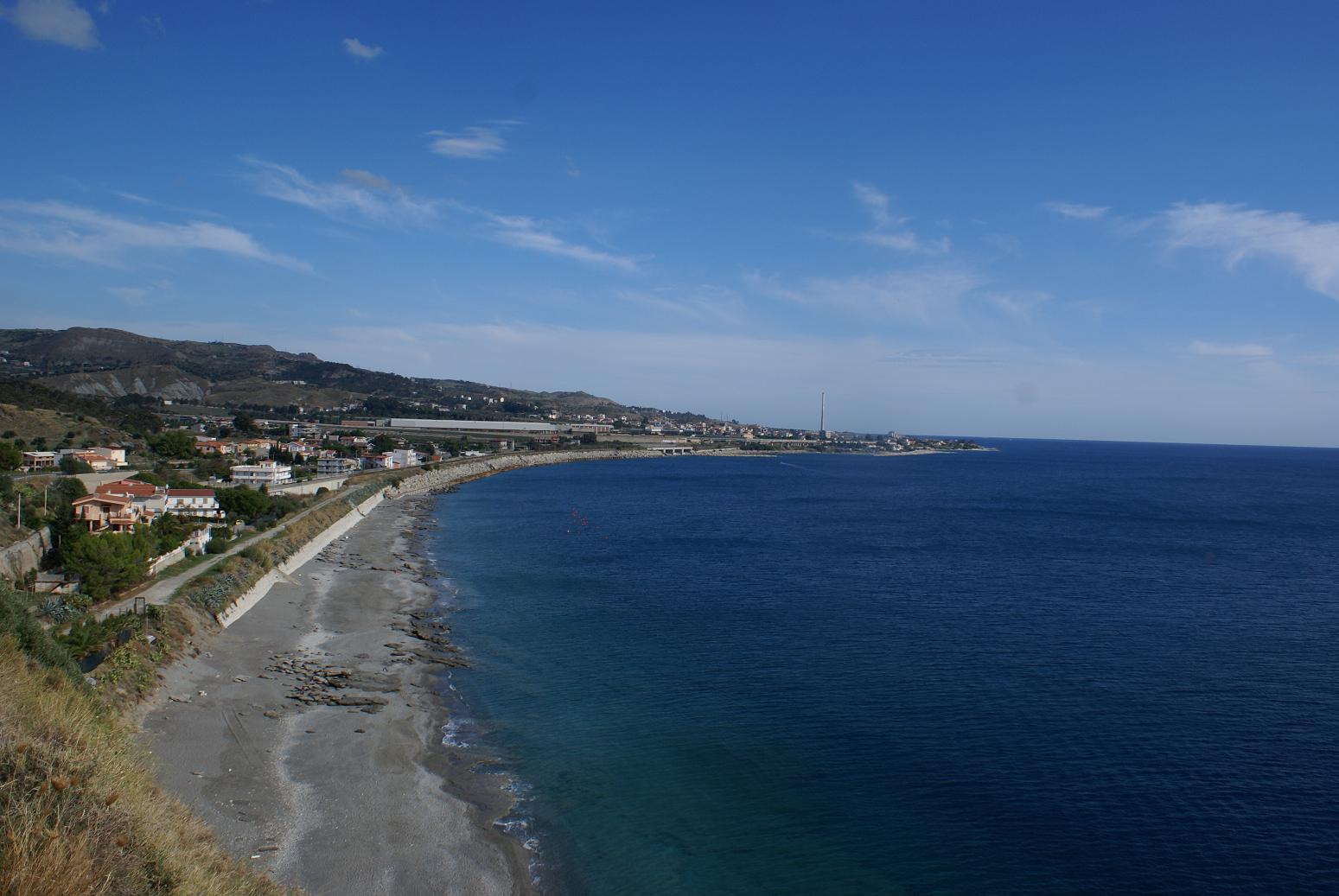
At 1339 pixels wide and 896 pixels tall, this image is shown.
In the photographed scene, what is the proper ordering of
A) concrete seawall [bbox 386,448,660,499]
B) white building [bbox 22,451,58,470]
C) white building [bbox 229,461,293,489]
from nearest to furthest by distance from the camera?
1. white building [bbox 22,451,58,470]
2. white building [bbox 229,461,293,489]
3. concrete seawall [bbox 386,448,660,499]

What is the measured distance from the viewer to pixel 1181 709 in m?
14.3

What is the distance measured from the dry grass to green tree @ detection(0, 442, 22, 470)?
25.5 meters

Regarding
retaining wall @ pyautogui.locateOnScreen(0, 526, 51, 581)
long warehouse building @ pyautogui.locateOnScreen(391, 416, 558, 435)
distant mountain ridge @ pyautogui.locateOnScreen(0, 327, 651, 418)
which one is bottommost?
retaining wall @ pyautogui.locateOnScreen(0, 526, 51, 581)

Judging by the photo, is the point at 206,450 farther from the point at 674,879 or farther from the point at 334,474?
the point at 674,879

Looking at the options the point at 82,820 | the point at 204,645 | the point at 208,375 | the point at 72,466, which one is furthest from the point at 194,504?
the point at 208,375

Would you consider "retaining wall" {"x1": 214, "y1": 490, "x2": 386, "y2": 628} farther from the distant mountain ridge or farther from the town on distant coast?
the distant mountain ridge

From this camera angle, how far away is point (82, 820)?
15.1 ft

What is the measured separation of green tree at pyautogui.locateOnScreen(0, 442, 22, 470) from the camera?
2673cm

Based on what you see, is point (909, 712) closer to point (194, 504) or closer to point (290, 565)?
point (290, 565)

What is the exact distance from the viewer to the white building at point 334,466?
5004 cm

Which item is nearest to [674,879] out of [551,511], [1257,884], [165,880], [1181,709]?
[165,880]

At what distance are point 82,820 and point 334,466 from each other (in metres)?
49.5

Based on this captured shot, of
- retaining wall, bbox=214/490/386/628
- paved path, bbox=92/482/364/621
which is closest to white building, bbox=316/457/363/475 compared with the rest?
retaining wall, bbox=214/490/386/628

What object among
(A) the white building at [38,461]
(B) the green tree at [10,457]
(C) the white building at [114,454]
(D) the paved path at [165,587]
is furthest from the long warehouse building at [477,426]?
(D) the paved path at [165,587]
